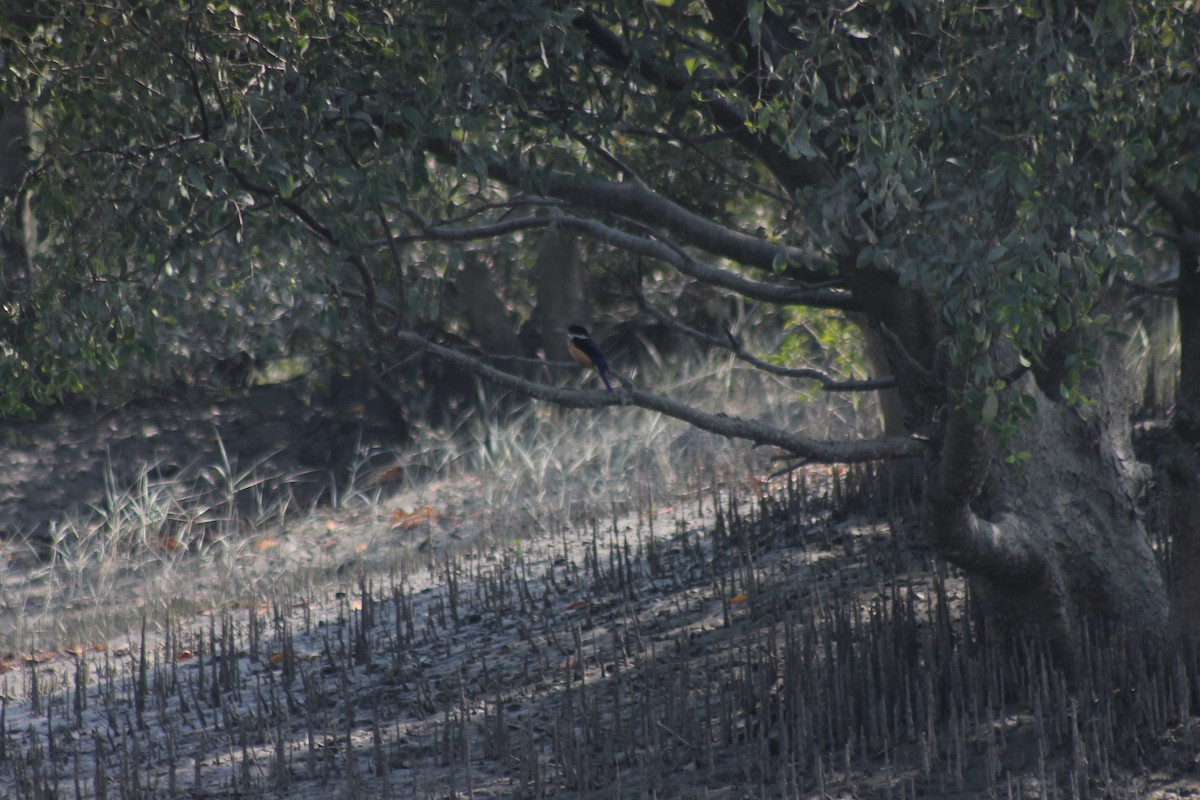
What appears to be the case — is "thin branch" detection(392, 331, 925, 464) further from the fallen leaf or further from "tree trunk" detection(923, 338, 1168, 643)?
the fallen leaf

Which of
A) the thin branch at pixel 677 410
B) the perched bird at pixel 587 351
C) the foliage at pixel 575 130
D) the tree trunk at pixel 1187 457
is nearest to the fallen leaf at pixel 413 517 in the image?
the perched bird at pixel 587 351

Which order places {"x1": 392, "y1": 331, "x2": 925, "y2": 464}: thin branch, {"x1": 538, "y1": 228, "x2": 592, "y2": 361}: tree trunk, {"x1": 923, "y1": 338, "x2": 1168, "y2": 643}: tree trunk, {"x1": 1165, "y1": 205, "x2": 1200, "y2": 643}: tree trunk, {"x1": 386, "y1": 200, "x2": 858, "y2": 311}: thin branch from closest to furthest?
{"x1": 392, "y1": 331, "x2": 925, "y2": 464}: thin branch < {"x1": 1165, "y1": 205, "x2": 1200, "y2": 643}: tree trunk < {"x1": 923, "y1": 338, "x2": 1168, "y2": 643}: tree trunk < {"x1": 386, "y1": 200, "x2": 858, "y2": 311}: thin branch < {"x1": 538, "y1": 228, "x2": 592, "y2": 361}: tree trunk

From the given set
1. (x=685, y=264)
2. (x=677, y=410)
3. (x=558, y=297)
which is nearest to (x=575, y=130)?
(x=685, y=264)

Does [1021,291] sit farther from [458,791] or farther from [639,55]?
[458,791]

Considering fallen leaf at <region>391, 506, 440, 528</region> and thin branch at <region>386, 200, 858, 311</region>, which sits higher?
thin branch at <region>386, 200, 858, 311</region>

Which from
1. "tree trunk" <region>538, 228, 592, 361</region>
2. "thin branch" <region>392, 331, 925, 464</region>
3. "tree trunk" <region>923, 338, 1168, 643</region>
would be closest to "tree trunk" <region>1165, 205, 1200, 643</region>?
"tree trunk" <region>923, 338, 1168, 643</region>

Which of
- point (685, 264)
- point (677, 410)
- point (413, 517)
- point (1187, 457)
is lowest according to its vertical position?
point (413, 517)

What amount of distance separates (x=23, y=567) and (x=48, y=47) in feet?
22.8

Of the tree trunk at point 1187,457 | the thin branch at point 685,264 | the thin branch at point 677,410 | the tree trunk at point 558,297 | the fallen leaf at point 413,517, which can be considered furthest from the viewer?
the tree trunk at point 558,297

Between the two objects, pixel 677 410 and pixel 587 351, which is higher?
pixel 587 351

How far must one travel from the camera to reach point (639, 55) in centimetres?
465

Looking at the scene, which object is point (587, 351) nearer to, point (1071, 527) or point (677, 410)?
point (677, 410)

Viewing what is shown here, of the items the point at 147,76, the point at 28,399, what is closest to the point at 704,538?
the point at 147,76

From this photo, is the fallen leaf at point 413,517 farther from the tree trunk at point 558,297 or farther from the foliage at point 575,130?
the foliage at point 575,130
